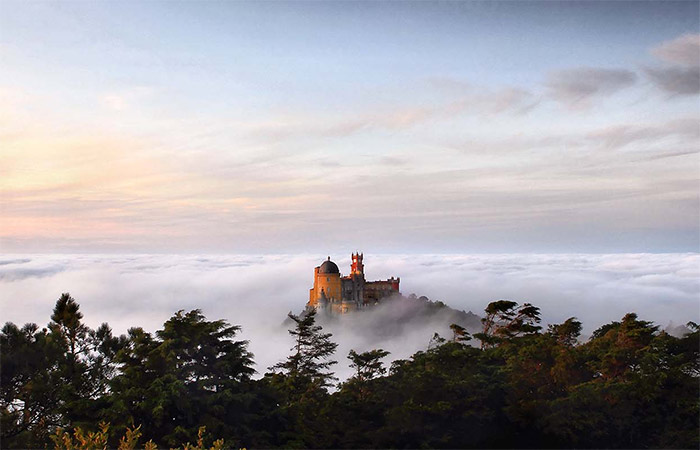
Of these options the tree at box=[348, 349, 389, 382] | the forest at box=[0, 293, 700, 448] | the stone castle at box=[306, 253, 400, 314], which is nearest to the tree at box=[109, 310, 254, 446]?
the forest at box=[0, 293, 700, 448]

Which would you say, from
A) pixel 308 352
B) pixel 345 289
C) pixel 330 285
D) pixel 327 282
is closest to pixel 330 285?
pixel 330 285

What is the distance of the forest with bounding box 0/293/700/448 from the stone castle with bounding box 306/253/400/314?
78264mm

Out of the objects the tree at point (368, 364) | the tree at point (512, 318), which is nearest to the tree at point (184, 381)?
the tree at point (368, 364)

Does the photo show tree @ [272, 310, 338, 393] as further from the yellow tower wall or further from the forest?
the yellow tower wall

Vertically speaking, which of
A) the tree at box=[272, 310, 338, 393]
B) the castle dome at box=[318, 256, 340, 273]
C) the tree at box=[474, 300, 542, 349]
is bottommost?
the tree at box=[272, 310, 338, 393]

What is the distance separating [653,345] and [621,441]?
145 inches

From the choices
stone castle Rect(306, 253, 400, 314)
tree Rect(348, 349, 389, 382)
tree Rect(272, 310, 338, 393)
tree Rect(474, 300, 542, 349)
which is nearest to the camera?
tree Rect(348, 349, 389, 382)

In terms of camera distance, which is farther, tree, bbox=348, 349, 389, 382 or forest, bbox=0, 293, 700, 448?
tree, bbox=348, 349, 389, 382

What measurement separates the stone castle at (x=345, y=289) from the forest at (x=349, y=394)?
7826cm

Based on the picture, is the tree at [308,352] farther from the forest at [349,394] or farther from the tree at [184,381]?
the tree at [184,381]

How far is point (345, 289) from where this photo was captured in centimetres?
10425

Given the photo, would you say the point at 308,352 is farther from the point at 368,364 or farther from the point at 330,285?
the point at 330,285

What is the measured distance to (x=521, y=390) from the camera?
69.2 ft

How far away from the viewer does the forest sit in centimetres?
1700
